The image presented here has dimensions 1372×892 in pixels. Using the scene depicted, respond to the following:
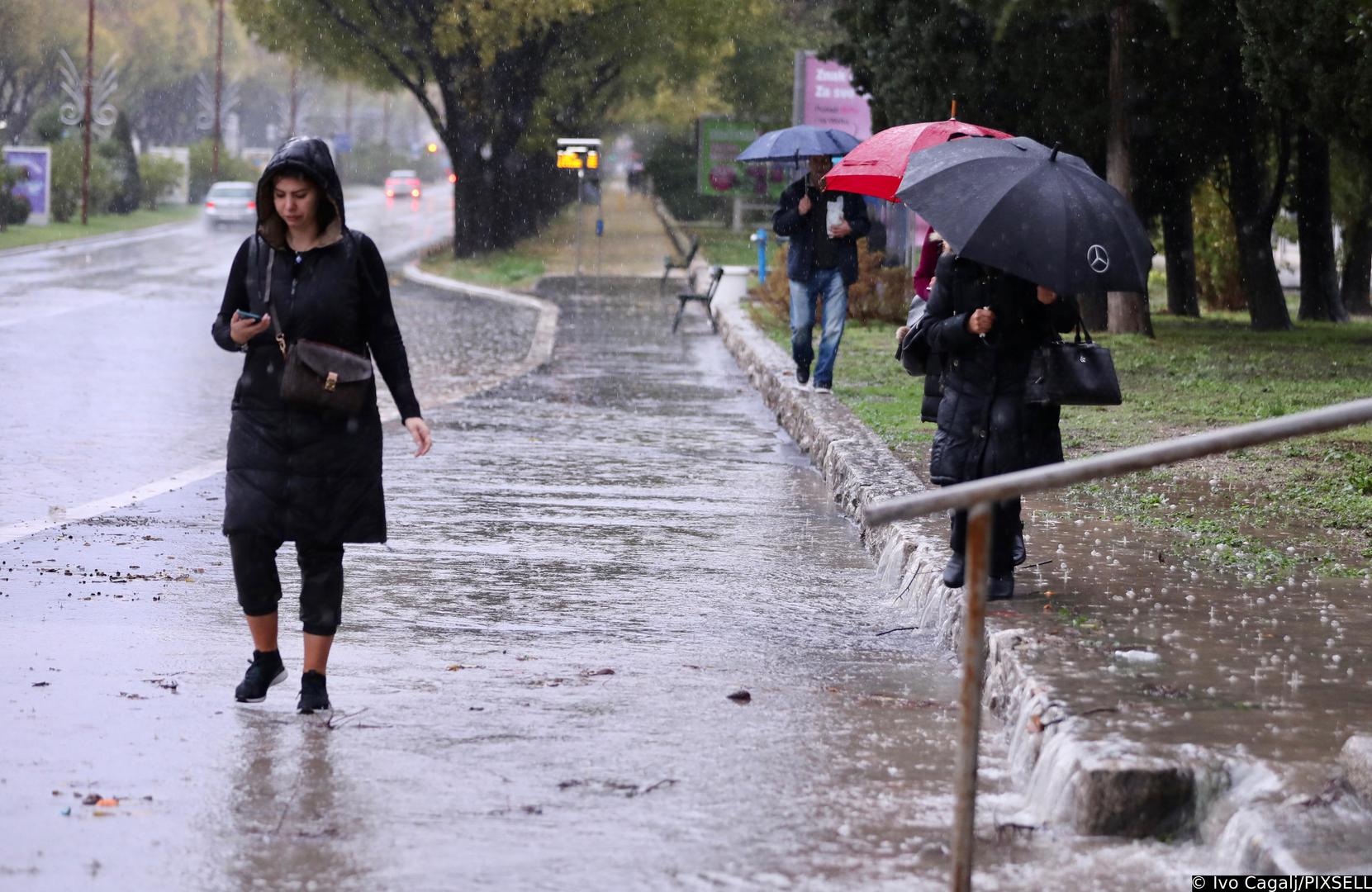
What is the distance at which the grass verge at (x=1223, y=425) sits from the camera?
8.38 metres

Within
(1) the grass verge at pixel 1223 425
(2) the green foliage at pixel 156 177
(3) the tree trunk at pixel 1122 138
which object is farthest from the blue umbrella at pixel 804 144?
(2) the green foliage at pixel 156 177

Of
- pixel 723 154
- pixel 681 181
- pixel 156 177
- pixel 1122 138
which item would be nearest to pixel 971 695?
pixel 1122 138

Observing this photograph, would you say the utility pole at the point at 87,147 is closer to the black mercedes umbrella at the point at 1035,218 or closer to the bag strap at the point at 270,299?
the black mercedes umbrella at the point at 1035,218

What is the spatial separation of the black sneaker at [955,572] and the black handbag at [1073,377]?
2.21ft

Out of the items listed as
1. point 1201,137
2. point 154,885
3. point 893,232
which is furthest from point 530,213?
point 154,885

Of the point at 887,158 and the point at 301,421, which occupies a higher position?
the point at 887,158

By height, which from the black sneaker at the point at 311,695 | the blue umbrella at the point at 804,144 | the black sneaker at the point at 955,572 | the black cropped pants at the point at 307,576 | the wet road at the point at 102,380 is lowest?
the wet road at the point at 102,380

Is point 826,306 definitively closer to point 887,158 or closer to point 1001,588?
point 887,158

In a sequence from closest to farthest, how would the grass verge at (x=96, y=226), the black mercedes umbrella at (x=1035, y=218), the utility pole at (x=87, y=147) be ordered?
the black mercedes umbrella at (x=1035, y=218), the grass verge at (x=96, y=226), the utility pole at (x=87, y=147)

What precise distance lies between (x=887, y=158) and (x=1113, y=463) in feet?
19.7

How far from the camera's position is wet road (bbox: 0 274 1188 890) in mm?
4441

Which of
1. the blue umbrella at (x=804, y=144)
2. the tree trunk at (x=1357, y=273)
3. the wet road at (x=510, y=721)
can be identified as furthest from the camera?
the tree trunk at (x=1357, y=273)

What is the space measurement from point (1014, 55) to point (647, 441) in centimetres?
1035

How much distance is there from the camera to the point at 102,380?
16188 millimetres
